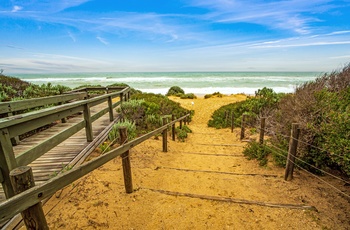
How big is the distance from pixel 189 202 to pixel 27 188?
240cm

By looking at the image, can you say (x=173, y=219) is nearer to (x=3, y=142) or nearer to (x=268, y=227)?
(x=268, y=227)

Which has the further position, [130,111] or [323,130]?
[130,111]

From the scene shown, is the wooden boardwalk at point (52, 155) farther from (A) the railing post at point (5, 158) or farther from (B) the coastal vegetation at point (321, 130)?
(B) the coastal vegetation at point (321, 130)

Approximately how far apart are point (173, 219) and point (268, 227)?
138 cm

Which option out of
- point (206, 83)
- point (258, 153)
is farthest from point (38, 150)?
point (206, 83)

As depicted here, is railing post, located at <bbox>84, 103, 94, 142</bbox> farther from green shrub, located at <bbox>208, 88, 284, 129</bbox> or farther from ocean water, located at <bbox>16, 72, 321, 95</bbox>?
ocean water, located at <bbox>16, 72, 321, 95</bbox>

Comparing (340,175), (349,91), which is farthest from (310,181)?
(349,91)

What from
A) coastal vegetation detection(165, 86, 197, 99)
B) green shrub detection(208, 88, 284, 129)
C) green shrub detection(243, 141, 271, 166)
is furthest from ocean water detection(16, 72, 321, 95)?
green shrub detection(243, 141, 271, 166)

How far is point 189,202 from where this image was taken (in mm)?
3197

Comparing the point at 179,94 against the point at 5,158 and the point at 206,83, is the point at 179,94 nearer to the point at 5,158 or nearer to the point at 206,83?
the point at 206,83

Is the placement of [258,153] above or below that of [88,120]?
below

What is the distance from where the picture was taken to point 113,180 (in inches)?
149

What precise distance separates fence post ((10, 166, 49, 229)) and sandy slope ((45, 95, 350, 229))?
1.09 m

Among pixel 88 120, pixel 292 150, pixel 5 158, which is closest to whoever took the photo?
pixel 5 158
